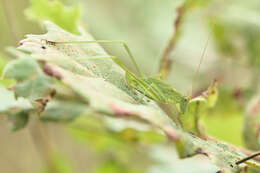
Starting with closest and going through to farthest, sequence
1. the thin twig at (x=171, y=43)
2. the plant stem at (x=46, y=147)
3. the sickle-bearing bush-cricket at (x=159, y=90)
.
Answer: the sickle-bearing bush-cricket at (x=159, y=90)
the thin twig at (x=171, y=43)
the plant stem at (x=46, y=147)

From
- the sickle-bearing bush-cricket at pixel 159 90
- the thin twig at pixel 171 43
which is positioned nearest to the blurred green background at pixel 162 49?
the thin twig at pixel 171 43

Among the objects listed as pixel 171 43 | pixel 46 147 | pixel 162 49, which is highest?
pixel 162 49

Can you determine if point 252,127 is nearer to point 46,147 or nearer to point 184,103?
point 184,103

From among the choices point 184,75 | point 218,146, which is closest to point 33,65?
point 218,146

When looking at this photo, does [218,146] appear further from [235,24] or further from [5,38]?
[5,38]

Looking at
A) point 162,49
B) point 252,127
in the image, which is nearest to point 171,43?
point 252,127

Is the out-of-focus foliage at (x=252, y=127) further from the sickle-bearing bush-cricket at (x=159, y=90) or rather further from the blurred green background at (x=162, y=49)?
the sickle-bearing bush-cricket at (x=159, y=90)

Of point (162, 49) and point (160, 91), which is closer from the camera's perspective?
point (160, 91)

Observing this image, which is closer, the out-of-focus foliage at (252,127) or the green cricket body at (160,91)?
the green cricket body at (160,91)
